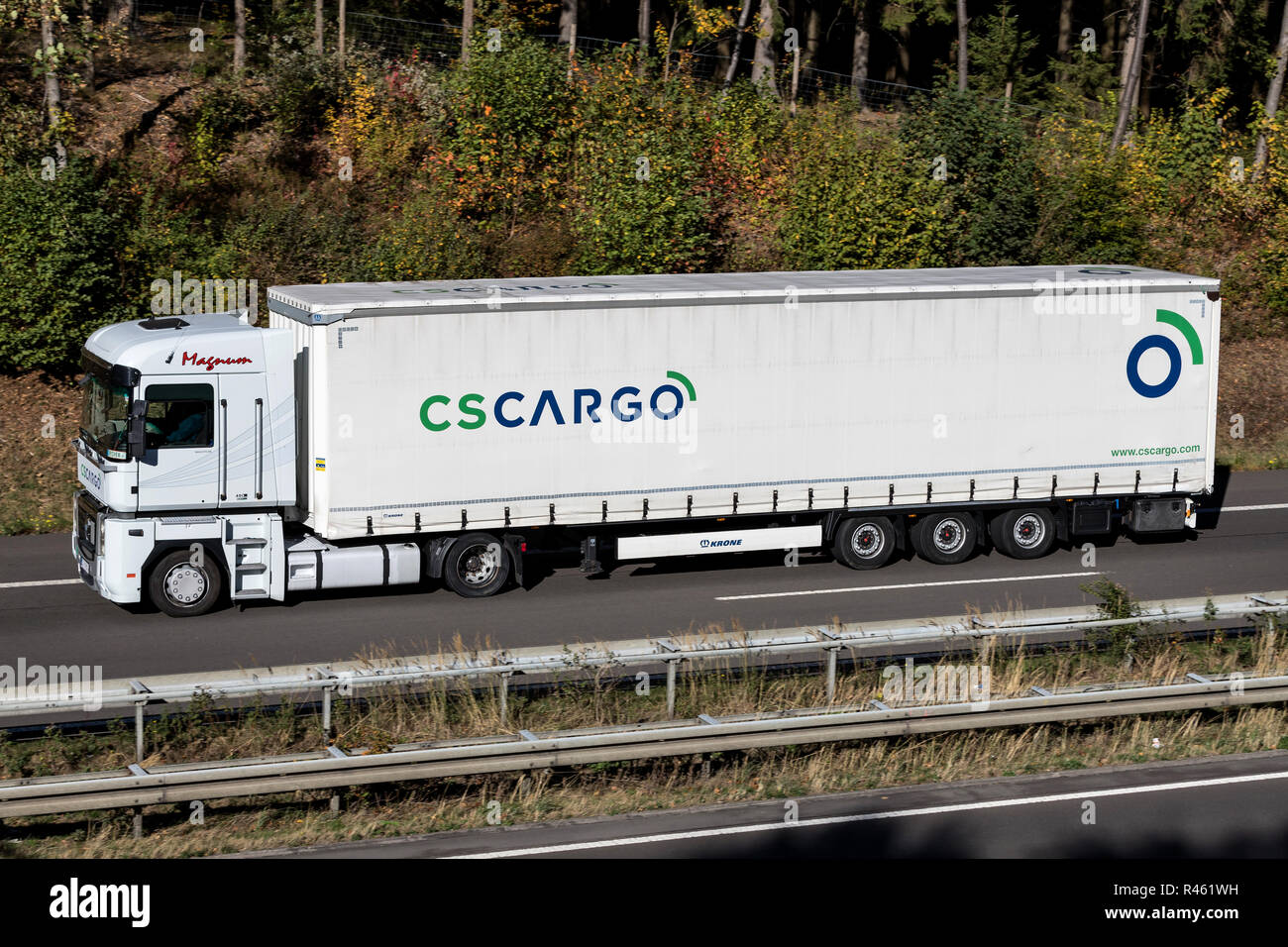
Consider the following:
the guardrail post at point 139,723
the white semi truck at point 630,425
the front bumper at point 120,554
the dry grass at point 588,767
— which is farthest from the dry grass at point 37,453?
the guardrail post at point 139,723

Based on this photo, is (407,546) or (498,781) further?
(407,546)

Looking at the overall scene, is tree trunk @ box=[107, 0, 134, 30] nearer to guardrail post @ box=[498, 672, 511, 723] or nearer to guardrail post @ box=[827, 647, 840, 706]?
guardrail post @ box=[498, 672, 511, 723]

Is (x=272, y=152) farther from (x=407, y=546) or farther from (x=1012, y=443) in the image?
(x=1012, y=443)

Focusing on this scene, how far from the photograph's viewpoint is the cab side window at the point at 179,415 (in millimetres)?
17484

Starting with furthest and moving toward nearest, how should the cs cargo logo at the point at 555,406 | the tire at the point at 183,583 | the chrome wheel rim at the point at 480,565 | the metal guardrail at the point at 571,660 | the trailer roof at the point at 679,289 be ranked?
the chrome wheel rim at the point at 480,565 < the cs cargo logo at the point at 555,406 < the trailer roof at the point at 679,289 < the tire at the point at 183,583 < the metal guardrail at the point at 571,660

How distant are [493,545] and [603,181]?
479 inches

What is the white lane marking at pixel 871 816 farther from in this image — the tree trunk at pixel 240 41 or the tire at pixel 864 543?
the tree trunk at pixel 240 41

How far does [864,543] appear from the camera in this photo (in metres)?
20.5

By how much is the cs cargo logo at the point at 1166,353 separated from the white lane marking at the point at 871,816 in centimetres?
895

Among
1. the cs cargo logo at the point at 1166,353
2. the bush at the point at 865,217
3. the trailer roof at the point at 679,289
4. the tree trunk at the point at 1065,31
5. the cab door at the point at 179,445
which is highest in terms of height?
the tree trunk at the point at 1065,31

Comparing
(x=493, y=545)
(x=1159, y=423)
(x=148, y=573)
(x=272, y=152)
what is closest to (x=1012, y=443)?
(x=1159, y=423)

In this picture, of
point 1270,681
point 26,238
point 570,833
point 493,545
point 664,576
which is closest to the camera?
point 570,833

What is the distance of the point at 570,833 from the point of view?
1134 centimetres

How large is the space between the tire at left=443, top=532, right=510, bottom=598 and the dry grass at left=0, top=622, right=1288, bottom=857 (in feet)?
18.9
